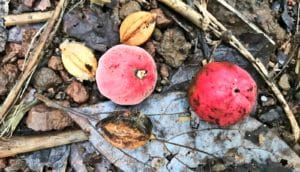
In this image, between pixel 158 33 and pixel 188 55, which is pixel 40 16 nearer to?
pixel 158 33

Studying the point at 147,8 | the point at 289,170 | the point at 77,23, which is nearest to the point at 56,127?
the point at 77,23

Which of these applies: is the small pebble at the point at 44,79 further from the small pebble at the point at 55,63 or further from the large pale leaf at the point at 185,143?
the large pale leaf at the point at 185,143

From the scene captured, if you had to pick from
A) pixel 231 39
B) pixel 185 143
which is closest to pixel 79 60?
pixel 185 143

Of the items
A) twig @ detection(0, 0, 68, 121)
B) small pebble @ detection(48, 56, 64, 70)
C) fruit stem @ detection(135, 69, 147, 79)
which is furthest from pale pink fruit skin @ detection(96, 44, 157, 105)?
twig @ detection(0, 0, 68, 121)

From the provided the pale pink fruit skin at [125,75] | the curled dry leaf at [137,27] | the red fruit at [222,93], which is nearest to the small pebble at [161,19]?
the curled dry leaf at [137,27]

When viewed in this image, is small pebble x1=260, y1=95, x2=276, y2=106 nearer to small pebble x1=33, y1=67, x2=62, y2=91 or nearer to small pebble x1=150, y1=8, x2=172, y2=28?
small pebble x1=150, y1=8, x2=172, y2=28

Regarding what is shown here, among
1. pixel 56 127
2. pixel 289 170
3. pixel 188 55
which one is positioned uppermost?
pixel 188 55

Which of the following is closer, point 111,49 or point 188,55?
point 111,49
